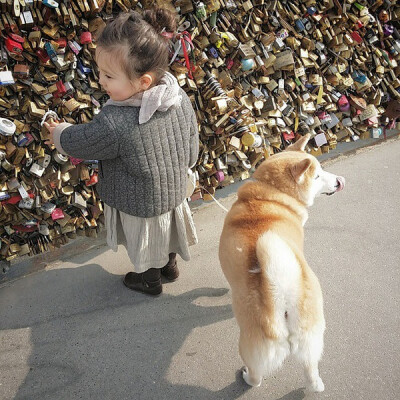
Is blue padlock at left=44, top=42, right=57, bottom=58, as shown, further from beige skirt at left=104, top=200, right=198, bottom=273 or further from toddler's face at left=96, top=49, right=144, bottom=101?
beige skirt at left=104, top=200, right=198, bottom=273

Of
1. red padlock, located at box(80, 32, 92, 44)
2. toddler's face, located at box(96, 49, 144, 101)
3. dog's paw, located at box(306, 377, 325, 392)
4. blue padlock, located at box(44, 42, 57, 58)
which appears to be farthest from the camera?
red padlock, located at box(80, 32, 92, 44)

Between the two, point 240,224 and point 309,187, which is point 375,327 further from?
point 240,224

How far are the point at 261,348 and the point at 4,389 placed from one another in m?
1.48

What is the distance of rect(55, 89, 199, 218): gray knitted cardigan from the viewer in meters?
1.74

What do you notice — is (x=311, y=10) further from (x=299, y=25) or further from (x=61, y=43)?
(x=61, y=43)

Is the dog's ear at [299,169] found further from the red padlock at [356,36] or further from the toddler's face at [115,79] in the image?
the red padlock at [356,36]

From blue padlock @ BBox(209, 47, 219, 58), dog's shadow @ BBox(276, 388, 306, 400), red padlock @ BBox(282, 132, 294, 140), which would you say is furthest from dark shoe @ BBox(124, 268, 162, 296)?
red padlock @ BBox(282, 132, 294, 140)

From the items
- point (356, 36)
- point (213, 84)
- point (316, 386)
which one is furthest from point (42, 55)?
point (356, 36)

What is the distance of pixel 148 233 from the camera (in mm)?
2217

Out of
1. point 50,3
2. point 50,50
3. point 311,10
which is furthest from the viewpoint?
point 311,10

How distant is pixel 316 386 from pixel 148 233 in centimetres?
124

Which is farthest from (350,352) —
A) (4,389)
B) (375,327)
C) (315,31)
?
(315,31)

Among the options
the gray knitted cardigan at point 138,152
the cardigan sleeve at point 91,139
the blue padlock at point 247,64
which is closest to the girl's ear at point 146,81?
the gray knitted cardigan at point 138,152

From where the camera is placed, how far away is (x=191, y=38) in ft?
8.76
